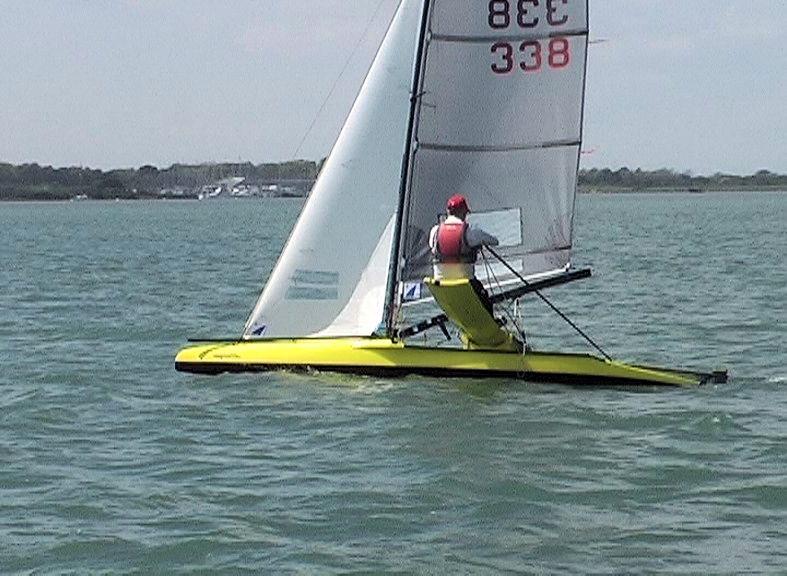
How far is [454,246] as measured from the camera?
45.5 feet

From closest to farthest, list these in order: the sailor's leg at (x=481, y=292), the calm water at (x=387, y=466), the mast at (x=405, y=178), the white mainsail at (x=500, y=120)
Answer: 1. the calm water at (x=387, y=466)
2. the sailor's leg at (x=481, y=292)
3. the mast at (x=405, y=178)
4. the white mainsail at (x=500, y=120)

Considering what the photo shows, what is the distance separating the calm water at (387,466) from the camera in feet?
30.3

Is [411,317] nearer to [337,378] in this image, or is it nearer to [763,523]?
[337,378]

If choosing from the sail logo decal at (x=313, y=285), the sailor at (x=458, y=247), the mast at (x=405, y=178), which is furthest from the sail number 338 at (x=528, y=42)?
the sail logo decal at (x=313, y=285)

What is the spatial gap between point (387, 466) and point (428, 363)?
8.63 feet

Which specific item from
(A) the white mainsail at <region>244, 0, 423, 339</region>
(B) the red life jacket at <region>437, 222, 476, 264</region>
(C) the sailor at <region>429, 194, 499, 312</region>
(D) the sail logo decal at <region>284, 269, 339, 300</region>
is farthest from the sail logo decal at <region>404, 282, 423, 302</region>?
(B) the red life jacket at <region>437, 222, 476, 264</region>

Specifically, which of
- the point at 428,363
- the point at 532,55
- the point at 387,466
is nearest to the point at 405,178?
the point at 532,55

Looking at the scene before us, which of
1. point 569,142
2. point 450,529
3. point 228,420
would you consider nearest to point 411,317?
point 569,142

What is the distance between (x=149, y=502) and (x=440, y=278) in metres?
4.41

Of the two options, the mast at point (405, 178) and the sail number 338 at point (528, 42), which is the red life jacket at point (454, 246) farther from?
the sail number 338 at point (528, 42)

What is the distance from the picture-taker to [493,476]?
11.1 meters

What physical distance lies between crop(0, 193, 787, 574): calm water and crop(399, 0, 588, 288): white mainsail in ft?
6.28

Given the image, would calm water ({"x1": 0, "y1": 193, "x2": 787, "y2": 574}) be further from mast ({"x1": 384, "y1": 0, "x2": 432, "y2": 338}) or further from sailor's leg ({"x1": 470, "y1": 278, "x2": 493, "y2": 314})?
mast ({"x1": 384, "y1": 0, "x2": 432, "y2": 338})

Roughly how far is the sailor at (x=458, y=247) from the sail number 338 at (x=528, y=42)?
1.63 m
